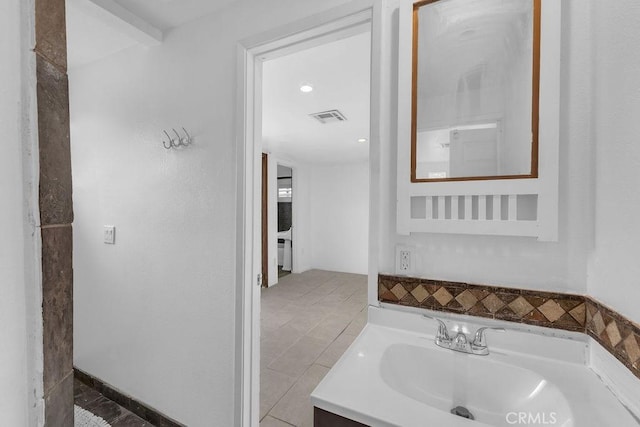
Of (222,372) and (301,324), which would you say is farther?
(301,324)

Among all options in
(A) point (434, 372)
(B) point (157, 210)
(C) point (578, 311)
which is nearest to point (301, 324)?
(B) point (157, 210)

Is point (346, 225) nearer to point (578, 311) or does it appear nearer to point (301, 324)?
point (301, 324)

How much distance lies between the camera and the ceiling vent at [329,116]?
2.75 metres

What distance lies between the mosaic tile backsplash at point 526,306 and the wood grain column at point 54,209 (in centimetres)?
97

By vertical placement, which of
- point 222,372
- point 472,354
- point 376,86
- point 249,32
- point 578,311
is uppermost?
point 249,32

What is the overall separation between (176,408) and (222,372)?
44cm

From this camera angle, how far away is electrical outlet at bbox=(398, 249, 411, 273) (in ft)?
3.59

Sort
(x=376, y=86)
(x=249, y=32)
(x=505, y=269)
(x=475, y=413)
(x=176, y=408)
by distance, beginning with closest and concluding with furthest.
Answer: (x=475, y=413)
(x=505, y=269)
(x=376, y=86)
(x=249, y=32)
(x=176, y=408)

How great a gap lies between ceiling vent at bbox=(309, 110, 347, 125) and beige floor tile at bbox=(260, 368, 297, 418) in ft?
7.68

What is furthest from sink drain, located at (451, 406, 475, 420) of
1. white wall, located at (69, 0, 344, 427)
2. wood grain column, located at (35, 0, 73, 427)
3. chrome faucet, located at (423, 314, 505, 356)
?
white wall, located at (69, 0, 344, 427)

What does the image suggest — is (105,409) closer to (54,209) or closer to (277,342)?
(277,342)

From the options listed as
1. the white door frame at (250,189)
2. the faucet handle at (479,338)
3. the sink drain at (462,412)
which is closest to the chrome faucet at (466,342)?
the faucet handle at (479,338)

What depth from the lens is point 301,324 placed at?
3113 millimetres

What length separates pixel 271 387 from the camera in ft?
6.72
